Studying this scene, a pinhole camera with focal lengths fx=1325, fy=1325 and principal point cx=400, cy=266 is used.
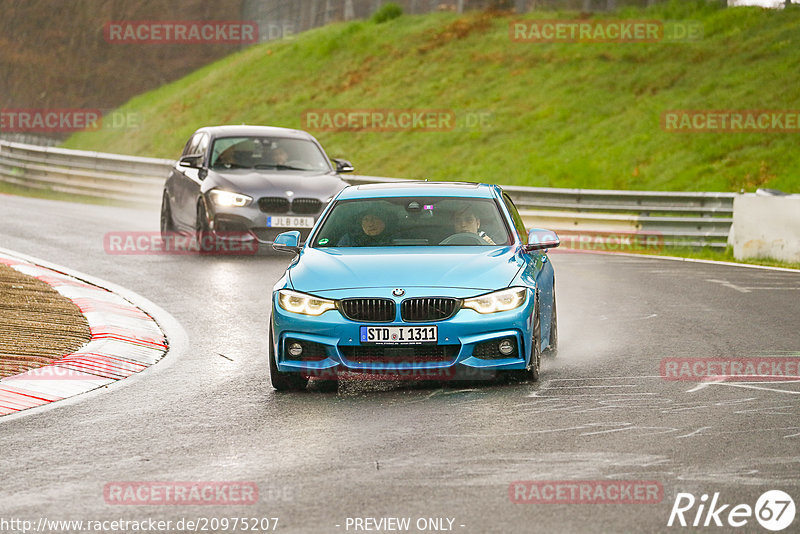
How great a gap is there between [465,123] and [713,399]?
3037 cm

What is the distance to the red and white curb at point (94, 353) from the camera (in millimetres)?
9141

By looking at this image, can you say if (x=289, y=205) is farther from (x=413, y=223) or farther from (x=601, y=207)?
(x=413, y=223)

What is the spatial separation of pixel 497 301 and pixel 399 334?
0.72 m

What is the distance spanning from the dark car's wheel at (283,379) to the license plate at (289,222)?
28.3 feet

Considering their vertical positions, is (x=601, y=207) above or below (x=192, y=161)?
below

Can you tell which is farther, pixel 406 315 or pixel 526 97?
pixel 526 97

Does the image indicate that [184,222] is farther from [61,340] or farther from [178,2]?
[178,2]

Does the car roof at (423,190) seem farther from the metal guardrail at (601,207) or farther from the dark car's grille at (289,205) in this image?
the metal guardrail at (601,207)

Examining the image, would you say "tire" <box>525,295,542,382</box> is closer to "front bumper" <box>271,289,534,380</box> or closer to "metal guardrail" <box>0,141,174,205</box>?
"front bumper" <box>271,289,534,380</box>

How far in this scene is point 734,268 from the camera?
18.3 m

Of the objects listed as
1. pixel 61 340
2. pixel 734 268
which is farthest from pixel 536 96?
pixel 61 340

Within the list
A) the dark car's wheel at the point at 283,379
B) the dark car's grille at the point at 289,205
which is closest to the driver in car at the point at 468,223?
the dark car's wheel at the point at 283,379

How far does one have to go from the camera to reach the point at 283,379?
9180 millimetres

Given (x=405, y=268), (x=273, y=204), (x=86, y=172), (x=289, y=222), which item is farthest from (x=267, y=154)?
(x=86, y=172)
